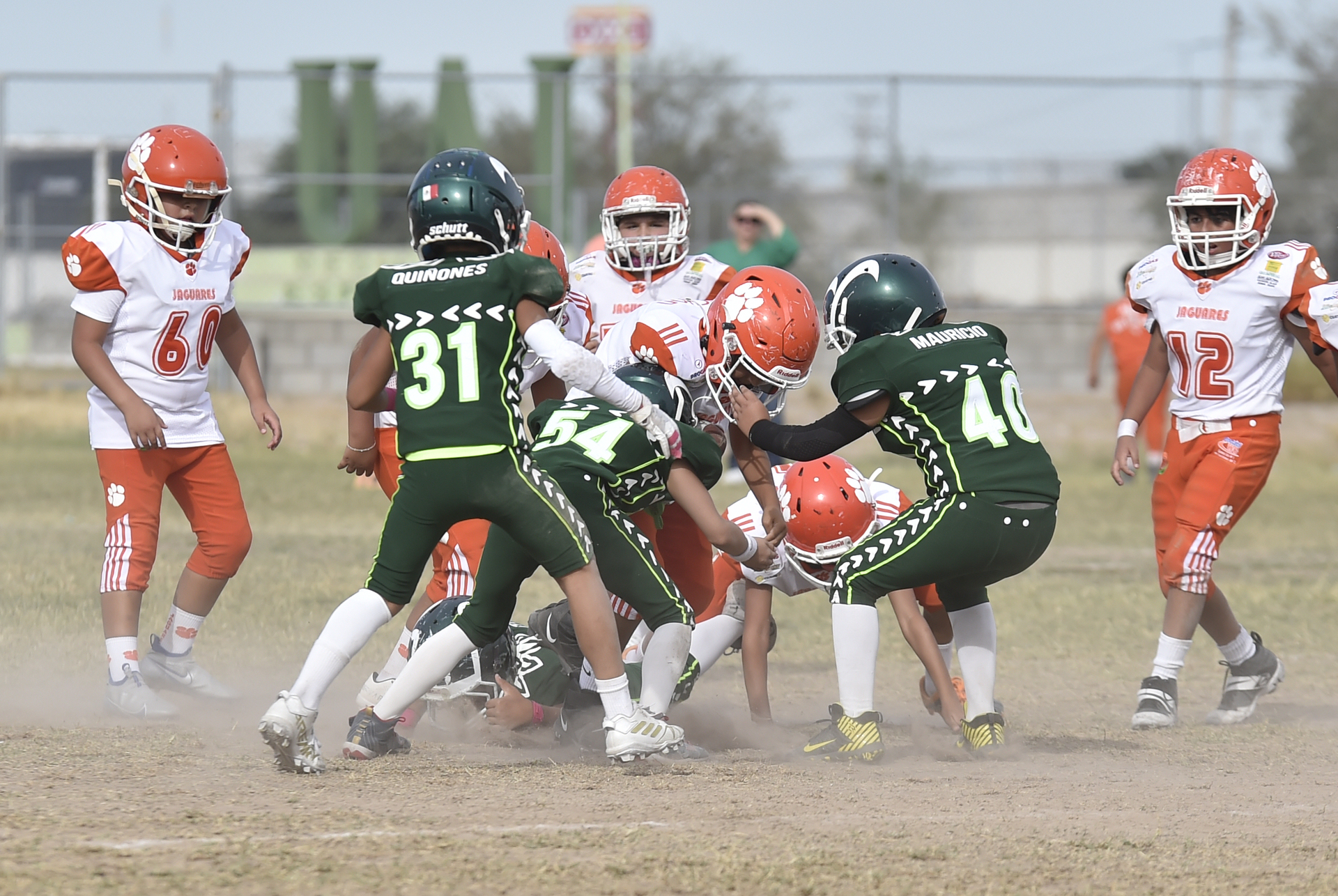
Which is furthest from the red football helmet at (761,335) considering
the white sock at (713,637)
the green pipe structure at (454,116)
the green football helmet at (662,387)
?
the green pipe structure at (454,116)

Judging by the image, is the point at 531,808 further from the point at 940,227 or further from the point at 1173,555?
the point at 940,227

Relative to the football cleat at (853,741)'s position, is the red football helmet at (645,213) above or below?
above

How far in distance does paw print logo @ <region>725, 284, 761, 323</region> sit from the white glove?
0.51m

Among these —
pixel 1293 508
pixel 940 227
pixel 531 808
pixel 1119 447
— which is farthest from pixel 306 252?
pixel 531 808

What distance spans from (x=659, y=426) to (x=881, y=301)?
3.23 feet

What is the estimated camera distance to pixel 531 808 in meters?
4.26

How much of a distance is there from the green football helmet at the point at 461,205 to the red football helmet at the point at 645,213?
7.54ft

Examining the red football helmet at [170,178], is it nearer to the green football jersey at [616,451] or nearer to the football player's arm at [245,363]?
the football player's arm at [245,363]

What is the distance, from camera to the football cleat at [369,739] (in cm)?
502

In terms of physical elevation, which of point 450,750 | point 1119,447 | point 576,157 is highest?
point 576,157

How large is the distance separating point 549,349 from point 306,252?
1731 cm

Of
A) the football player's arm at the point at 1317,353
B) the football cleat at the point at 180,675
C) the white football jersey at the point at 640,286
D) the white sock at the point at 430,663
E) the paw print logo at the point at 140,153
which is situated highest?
the paw print logo at the point at 140,153

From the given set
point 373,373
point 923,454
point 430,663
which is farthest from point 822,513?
point 373,373

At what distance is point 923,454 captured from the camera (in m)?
5.40
